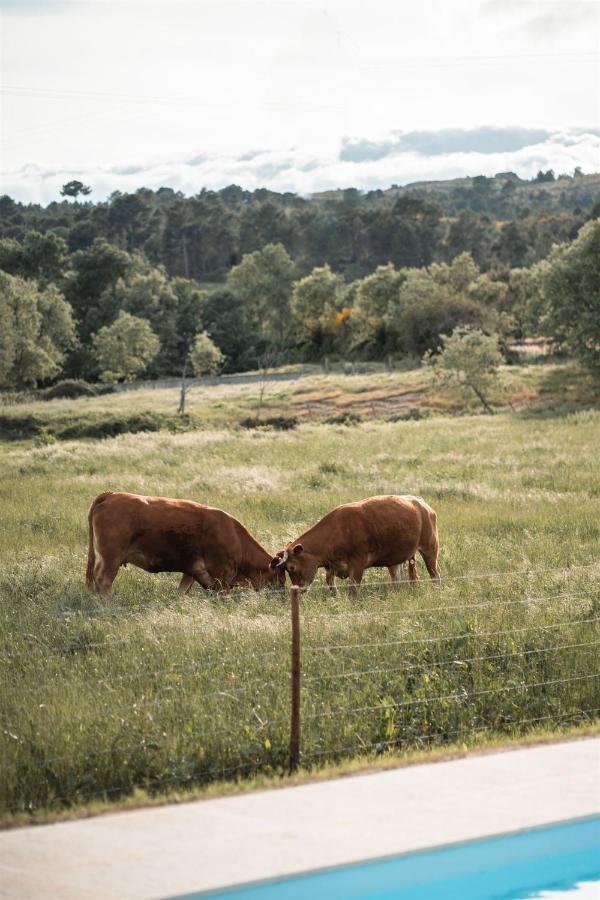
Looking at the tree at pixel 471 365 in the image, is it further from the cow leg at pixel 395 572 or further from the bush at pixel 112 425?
the cow leg at pixel 395 572

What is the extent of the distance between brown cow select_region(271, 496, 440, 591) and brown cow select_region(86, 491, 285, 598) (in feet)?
1.49

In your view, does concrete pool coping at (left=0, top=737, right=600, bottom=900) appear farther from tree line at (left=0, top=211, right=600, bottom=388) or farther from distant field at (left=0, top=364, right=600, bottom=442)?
Answer: tree line at (left=0, top=211, right=600, bottom=388)

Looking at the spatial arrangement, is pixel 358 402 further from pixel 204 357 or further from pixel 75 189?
pixel 75 189

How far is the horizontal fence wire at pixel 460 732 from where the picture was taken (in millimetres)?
8789

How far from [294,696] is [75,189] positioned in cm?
13654

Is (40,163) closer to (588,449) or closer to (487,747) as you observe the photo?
(588,449)

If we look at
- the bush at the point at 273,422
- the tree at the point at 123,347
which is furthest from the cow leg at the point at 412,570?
the tree at the point at 123,347

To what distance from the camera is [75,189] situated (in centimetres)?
13762

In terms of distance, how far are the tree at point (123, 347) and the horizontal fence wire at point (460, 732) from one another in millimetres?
66912

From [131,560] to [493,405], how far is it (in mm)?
45726

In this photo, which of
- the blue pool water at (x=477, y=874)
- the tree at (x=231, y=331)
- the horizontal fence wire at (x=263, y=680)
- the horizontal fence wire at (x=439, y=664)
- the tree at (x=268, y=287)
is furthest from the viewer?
the tree at (x=268, y=287)

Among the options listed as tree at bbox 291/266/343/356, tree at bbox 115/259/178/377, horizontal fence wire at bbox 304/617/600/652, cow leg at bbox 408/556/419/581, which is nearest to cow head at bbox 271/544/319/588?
cow leg at bbox 408/556/419/581

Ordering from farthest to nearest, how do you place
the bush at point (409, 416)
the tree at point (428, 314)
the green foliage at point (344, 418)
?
1. the tree at point (428, 314)
2. the bush at point (409, 416)
3. the green foliage at point (344, 418)

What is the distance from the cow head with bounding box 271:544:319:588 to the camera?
1325cm
